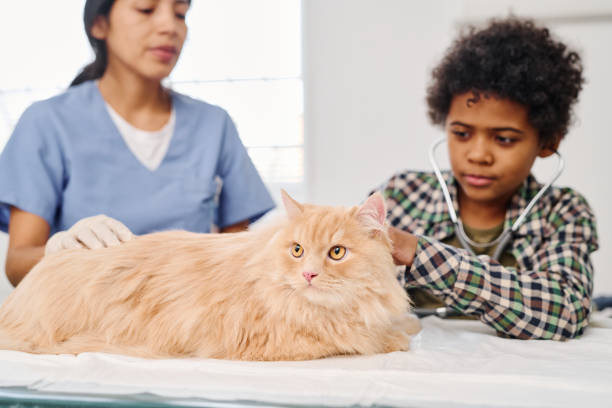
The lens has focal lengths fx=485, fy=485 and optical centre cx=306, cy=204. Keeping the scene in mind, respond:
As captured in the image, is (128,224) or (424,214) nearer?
(128,224)

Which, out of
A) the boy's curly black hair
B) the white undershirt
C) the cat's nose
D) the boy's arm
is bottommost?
the boy's arm

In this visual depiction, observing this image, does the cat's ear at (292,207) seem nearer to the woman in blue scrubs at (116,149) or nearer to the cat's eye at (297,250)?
the cat's eye at (297,250)

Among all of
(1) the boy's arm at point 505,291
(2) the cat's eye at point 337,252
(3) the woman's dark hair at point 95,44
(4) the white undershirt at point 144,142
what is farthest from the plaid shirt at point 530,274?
(3) the woman's dark hair at point 95,44

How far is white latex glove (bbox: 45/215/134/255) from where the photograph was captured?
0.93 metres

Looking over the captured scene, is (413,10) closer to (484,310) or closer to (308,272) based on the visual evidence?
(484,310)

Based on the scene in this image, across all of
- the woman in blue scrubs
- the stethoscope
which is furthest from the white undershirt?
the stethoscope

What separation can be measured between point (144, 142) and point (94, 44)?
270 millimetres

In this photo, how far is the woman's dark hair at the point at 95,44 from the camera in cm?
115

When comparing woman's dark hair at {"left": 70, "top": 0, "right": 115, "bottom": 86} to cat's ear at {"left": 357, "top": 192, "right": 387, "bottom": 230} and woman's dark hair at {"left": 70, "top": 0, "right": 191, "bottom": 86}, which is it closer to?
woman's dark hair at {"left": 70, "top": 0, "right": 191, "bottom": 86}

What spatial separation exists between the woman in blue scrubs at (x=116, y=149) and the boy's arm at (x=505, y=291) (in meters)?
0.61

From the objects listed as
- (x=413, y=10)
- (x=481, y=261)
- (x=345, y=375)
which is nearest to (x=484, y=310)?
(x=481, y=261)

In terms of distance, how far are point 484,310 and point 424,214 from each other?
0.48m

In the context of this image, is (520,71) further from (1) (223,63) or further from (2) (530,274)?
(1) (223,63)

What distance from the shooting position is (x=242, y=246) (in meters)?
0.89
